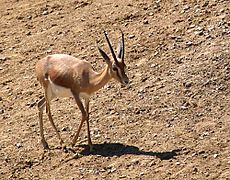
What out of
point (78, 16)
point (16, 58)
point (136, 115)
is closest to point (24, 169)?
point (136, 115)

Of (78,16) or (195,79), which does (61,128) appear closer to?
(195,79)

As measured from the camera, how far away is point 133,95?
13.0m

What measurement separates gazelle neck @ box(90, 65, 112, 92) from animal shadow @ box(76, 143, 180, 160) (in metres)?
0.85

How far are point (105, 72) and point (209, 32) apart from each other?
10.1 feet

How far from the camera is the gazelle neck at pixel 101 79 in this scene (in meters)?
11.6

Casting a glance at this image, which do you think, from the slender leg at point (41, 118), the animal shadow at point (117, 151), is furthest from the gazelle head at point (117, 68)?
the slender leg at point (41, 118)

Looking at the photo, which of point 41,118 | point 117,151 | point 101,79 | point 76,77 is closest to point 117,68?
point 101,79

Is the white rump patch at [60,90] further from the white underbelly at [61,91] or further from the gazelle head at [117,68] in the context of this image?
the gazelle head at [117,68]

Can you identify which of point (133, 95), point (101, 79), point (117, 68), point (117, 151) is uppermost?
point (117, 68)

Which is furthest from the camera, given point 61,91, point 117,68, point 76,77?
point 61,91

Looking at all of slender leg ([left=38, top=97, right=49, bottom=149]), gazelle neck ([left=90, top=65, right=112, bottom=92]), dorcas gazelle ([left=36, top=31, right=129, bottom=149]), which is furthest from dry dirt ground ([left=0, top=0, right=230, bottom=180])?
gazelle neck ([left=90, top=65, right=112, bottom=92])

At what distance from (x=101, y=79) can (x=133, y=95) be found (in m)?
1.51

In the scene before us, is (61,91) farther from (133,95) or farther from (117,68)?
(133,95)

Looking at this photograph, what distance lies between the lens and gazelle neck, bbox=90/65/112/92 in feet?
38.0
